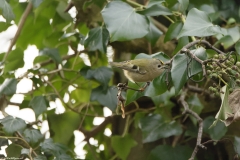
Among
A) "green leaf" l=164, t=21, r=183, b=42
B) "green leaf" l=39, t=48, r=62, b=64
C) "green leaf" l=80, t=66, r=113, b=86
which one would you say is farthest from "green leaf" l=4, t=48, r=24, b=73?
"green leaf" l=164, t=21, r=183, b=42

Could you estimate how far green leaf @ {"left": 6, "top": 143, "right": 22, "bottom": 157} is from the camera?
96 cm

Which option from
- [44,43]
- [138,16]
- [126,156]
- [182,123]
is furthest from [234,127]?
[44,43]


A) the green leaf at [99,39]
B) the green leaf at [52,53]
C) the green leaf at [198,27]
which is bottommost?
the green leaf at [52,53]

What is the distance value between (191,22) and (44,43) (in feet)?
2.04

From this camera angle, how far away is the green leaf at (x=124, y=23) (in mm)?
859

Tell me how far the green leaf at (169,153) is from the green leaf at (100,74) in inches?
8.8

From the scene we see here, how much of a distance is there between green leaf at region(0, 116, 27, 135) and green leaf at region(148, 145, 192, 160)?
36 cm

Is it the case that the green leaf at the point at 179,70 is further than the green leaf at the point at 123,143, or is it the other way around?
the green leaf at the point at 123,143

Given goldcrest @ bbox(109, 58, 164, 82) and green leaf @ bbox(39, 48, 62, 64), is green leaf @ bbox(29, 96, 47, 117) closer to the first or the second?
green leaf @ bbox(39, 48, 62, 64)

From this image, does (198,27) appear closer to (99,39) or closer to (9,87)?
(99,39)

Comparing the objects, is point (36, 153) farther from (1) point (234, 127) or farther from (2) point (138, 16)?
(1) point (234, 127)

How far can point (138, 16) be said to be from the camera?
902 millimetres

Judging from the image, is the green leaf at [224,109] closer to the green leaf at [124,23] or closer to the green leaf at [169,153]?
the green leaf at [124,23]

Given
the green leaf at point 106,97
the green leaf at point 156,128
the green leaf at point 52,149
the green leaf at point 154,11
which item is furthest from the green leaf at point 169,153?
the green leaf at point 154,11
